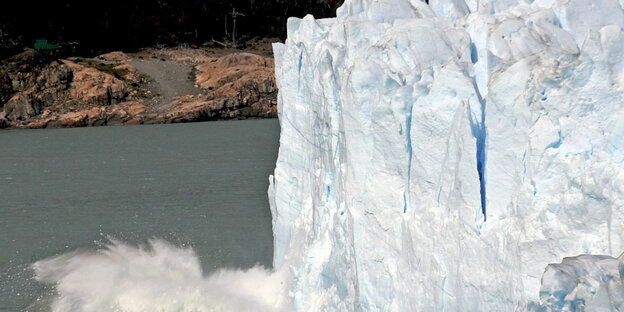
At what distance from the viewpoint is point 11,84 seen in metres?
50.8

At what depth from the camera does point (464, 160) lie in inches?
253

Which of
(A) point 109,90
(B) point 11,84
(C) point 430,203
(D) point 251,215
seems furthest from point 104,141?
(C) point 430,203

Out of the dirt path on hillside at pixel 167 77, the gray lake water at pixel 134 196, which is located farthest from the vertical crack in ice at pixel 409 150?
the dirt path on hillside at pixel 167 77

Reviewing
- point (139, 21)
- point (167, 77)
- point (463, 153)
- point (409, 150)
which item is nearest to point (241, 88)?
point (167, 77)

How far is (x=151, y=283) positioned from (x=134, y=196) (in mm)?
10181

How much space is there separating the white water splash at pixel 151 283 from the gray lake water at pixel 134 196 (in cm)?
55

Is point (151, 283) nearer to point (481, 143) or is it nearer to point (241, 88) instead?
point (481, 143)

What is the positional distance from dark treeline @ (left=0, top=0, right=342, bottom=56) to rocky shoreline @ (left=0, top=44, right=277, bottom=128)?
880 centimetres

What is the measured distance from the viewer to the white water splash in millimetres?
13141

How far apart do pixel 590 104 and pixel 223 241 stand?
532 inches

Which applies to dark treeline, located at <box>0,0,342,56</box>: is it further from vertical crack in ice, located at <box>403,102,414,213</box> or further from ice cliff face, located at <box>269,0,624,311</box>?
vertical crack in ice, located at <box>403,102,414,213</box>

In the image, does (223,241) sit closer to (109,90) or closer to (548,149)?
(548,149)

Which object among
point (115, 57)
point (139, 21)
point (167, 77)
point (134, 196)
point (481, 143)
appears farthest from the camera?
point (139, 21)

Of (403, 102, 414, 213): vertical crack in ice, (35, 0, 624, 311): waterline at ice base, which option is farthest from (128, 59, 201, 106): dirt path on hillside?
(403, 102, 414, 213): vertical crack in ice
